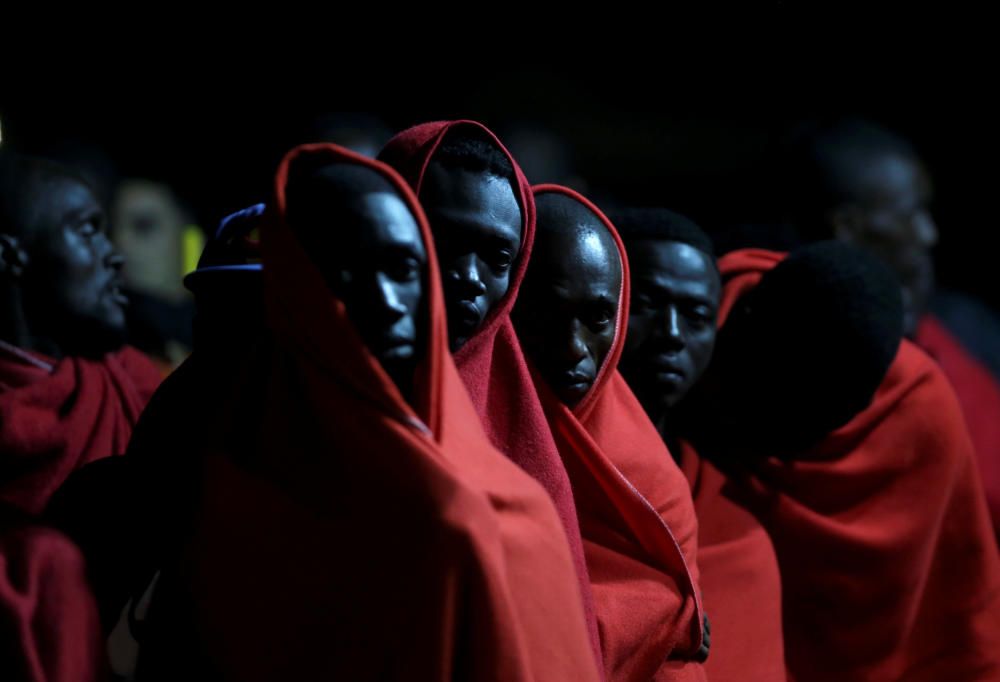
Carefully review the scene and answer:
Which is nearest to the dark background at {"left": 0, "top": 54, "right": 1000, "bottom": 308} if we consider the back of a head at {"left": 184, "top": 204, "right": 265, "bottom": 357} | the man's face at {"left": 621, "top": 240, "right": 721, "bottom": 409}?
the man's face at {"left": 621, "top": 240, "right": 721, "bottom": 409}

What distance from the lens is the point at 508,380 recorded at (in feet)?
4.20

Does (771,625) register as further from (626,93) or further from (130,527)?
(626,93)

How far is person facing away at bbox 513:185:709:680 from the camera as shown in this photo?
1.37m

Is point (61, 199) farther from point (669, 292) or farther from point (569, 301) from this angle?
point (669, 292)

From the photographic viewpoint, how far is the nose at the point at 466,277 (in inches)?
47.6

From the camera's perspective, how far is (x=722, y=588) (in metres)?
1.66

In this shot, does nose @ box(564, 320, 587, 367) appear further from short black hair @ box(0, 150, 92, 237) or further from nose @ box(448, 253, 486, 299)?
short black hair @ box(0, 150, 92, 237)

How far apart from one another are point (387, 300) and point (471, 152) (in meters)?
0.30

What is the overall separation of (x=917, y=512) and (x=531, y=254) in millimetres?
1037

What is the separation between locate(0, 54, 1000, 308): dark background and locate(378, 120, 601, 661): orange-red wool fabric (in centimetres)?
105

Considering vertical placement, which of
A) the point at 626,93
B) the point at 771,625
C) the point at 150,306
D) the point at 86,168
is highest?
the point at 626,93

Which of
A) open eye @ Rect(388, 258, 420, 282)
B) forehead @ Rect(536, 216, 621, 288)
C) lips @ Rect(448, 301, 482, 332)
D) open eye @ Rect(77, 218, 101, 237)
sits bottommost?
open eye @ Rect(77, 218, 101, 237)

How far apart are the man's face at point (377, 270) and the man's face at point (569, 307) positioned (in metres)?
0.37

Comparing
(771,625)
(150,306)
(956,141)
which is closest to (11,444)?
(150,306)
